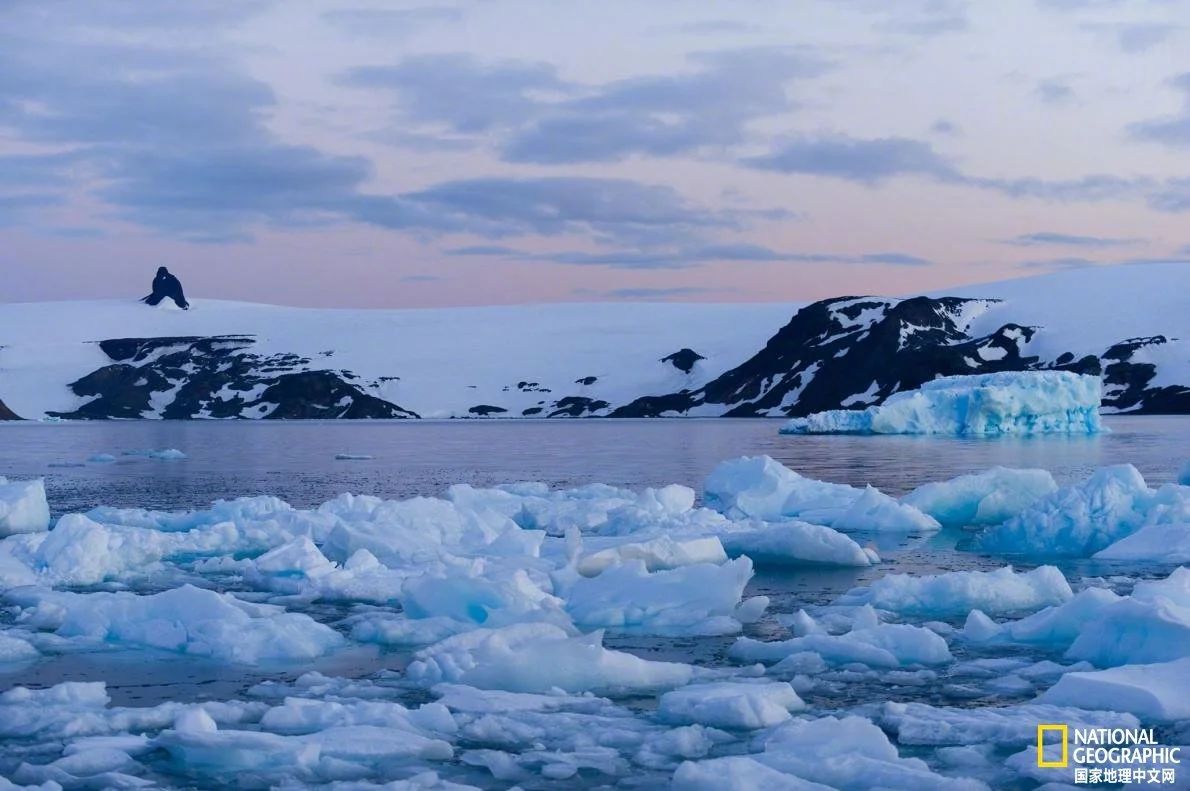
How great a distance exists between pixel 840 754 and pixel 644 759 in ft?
3.89

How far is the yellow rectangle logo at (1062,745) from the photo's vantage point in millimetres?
7406

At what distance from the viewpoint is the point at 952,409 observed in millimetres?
67938

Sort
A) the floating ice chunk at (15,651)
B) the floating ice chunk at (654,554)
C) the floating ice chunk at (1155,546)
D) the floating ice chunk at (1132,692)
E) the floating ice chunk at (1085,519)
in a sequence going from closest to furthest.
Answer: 1. the floating ice chunk at (1132,692)
2. the floating ice chunk at (15,651)
3. the floating ice chunk at (654,554)
4. the floating ice chunk at (1155,546)
5. the floating ice chunk at (1085,519)

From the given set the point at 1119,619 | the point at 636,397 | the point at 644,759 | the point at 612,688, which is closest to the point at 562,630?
the point at 612,688

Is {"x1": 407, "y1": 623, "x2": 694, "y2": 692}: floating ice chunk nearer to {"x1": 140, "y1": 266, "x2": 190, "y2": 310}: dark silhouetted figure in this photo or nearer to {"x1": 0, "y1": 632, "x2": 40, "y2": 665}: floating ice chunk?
{"x1": 0, "y1": 632, "x2": 40, "y2": 665}: floating ice chunk

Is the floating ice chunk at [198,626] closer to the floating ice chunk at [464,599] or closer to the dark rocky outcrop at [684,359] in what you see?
the floating ice chunk at [464,599]

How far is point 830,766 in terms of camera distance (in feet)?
23.9

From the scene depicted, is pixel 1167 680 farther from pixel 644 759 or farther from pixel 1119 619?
pixel 644 759

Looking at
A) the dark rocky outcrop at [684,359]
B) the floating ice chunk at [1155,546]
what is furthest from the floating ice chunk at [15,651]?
the dark rocky outcrop at [684,359]

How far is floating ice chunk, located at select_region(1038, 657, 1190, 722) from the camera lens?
8516 millimetres

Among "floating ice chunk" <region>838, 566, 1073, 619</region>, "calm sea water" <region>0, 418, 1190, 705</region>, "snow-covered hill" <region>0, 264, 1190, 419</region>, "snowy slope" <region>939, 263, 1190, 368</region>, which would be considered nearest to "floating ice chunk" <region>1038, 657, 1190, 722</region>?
"calm sea water" <region>0, 418, 1190, 705</region>

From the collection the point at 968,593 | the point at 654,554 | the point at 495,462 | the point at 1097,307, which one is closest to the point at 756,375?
the point at 1097,307

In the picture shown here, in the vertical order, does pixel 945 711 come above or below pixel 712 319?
below

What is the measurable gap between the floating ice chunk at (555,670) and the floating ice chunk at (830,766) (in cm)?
188
